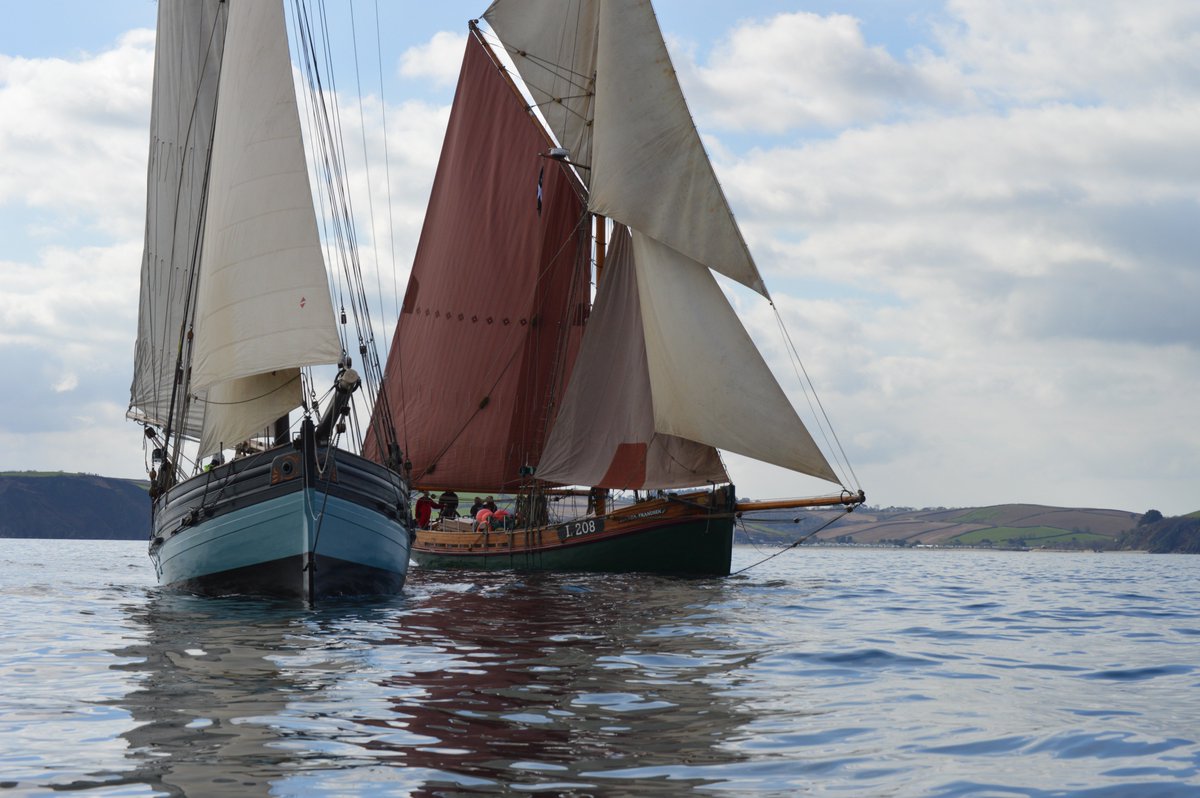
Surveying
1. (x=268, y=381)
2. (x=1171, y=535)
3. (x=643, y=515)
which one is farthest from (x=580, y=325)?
(x=1171, y=535)

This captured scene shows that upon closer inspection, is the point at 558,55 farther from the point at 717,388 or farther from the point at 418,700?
the point at 418,700

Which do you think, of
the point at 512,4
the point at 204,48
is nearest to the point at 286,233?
the point at 204,48

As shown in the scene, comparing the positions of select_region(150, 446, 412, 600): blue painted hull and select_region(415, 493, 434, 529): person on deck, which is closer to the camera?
select_region(150, 446, 412, 600): blue painted hull

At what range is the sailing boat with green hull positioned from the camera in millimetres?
35750

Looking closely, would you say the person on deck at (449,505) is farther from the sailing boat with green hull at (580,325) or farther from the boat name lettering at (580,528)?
the boat name lettering at (580,528)

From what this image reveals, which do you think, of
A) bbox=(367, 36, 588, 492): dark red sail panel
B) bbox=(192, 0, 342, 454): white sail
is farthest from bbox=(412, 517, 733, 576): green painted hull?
bbox=(192, 0, 342, 454): white sail

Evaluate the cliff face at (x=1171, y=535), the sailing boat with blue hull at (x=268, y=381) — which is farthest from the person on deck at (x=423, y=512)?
the cliff face at (x=1171, y=535)

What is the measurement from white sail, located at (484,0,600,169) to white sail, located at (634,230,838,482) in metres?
10.2

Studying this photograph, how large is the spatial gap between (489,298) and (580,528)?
31.9 ft

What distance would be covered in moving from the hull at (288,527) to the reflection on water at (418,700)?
2306 millimetres

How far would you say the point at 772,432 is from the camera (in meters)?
34.8

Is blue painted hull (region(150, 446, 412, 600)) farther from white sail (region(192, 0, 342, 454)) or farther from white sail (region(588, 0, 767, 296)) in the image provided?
white sail (region(588, 0, 767, 296))

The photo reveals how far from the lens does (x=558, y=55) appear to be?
4456 cm

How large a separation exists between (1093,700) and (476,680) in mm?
6396
